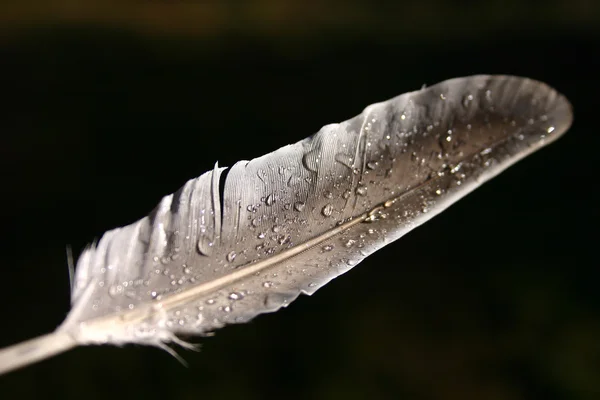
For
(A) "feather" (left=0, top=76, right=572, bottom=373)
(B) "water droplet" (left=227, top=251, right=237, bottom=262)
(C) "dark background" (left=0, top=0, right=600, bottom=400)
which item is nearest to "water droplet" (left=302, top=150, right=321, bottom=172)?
(A) "feather" (left=0, top=76, right=572, bottom=373)

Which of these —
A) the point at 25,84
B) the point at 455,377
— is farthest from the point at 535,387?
the point at 25,84

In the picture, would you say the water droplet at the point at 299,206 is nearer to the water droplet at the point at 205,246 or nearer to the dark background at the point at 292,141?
the water droplet at the point at 205,246

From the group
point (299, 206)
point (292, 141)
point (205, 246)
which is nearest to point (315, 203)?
point (299, 206)

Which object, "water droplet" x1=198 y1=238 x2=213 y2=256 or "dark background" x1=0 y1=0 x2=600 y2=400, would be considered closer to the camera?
"water droplet" x1=198 y1=238 x2=213 y2=256

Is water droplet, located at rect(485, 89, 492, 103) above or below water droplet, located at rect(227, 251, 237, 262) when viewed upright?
above

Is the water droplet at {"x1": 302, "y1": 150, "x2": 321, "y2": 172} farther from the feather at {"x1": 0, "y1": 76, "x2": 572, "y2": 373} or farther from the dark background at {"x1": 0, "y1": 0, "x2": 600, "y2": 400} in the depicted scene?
the dark background at {"x1": 0, "y1": 0, "x2": 600, "y2": 400}

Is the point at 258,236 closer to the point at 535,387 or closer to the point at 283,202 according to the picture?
the point at 283,202

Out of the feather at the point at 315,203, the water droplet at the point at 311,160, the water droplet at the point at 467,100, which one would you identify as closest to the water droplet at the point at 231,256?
the feather at the point at 315,203

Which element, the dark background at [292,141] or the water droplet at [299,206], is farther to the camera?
the dark background at [292,141]
